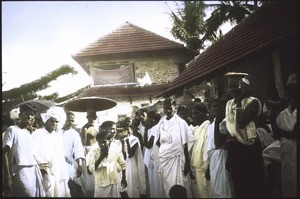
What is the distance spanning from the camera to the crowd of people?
3697 millimetres

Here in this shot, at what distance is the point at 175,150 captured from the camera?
5.10 metres

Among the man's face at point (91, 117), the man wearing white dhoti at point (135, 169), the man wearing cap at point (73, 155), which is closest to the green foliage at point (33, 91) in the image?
the man's face at point (91, 117)

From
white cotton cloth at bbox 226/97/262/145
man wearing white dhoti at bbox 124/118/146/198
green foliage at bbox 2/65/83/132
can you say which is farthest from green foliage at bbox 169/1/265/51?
white cotton cloth at bbox 226/97/262/145

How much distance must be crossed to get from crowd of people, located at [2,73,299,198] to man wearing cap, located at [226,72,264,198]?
0.03 ft

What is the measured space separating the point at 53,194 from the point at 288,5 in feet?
20.6

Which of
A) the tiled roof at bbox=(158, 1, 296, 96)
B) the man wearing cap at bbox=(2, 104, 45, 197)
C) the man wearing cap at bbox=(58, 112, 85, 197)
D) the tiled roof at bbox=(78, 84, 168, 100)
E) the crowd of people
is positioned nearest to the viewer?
the crowd of people

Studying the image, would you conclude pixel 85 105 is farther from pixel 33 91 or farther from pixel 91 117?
pixel 33 91

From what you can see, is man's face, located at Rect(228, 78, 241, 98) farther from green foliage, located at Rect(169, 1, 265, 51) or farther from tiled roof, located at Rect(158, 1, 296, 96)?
green foliage, located at Rect(169, 1, 265, 51)

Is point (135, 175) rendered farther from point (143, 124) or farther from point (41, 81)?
point (41, 81)

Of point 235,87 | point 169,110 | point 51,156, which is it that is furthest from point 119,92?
point 235,87

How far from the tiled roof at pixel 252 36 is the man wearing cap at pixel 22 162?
4.51 m

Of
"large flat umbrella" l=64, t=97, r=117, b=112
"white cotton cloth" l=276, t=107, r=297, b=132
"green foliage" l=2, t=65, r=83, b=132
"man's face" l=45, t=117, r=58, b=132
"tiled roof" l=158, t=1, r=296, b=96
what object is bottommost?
"white cotton cloth" l=276, t=107, r=297, b=132

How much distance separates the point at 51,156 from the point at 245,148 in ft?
9.30

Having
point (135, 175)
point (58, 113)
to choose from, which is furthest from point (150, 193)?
point (58, 113)
